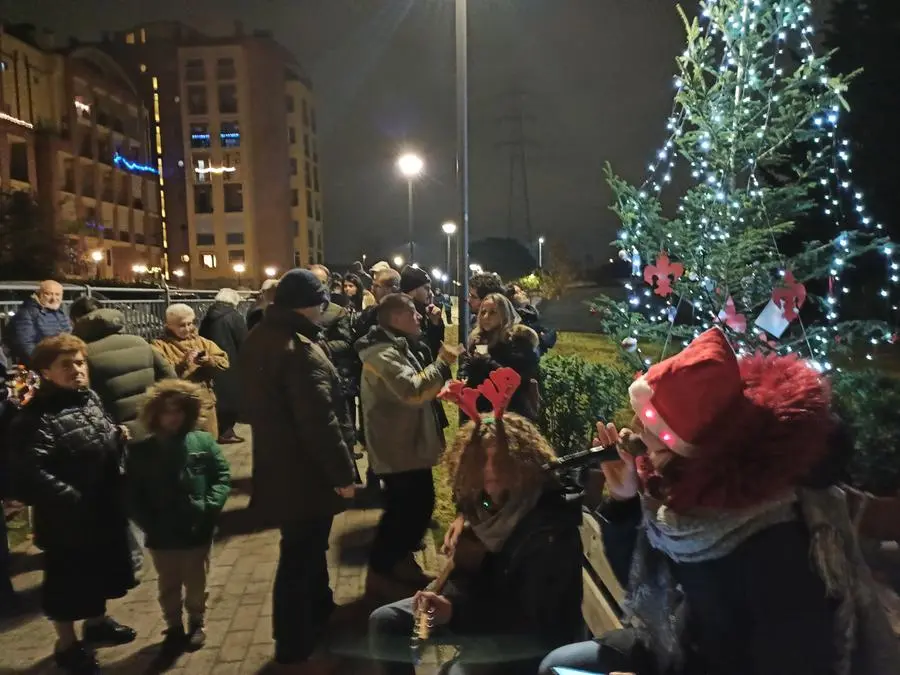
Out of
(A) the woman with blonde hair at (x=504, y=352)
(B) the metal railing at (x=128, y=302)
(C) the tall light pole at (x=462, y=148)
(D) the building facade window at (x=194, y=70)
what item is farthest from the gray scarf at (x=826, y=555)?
(D) the building facade window at (x=194, y=70)

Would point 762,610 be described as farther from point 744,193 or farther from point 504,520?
point 744,193

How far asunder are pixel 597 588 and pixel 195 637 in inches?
89.6

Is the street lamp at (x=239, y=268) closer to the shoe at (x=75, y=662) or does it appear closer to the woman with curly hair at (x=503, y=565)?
the shoe at (x=75, y=662)

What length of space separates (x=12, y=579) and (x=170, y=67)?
229 feet

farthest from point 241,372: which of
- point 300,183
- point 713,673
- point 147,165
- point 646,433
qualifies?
point 300,183

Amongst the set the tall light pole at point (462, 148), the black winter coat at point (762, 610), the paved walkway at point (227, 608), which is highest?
the tall light pole at point (462, 148)

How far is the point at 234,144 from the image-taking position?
6575cm

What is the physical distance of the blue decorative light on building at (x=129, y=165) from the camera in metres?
51.9

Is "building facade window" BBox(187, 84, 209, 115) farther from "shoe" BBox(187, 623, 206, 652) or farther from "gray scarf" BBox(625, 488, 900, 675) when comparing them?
"gray scarf" BBox(625, 488, 900, 675)

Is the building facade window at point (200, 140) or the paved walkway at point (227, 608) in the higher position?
the building facade window at point (200, 140)

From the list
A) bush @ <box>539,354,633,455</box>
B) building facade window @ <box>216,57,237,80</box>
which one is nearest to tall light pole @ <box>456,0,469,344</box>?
bush @ <box>539,354,633,455</box>

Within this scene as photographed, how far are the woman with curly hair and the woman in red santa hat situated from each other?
1.99ft

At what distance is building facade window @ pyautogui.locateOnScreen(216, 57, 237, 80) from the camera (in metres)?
64.4

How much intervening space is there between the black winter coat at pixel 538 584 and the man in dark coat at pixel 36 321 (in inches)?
201
